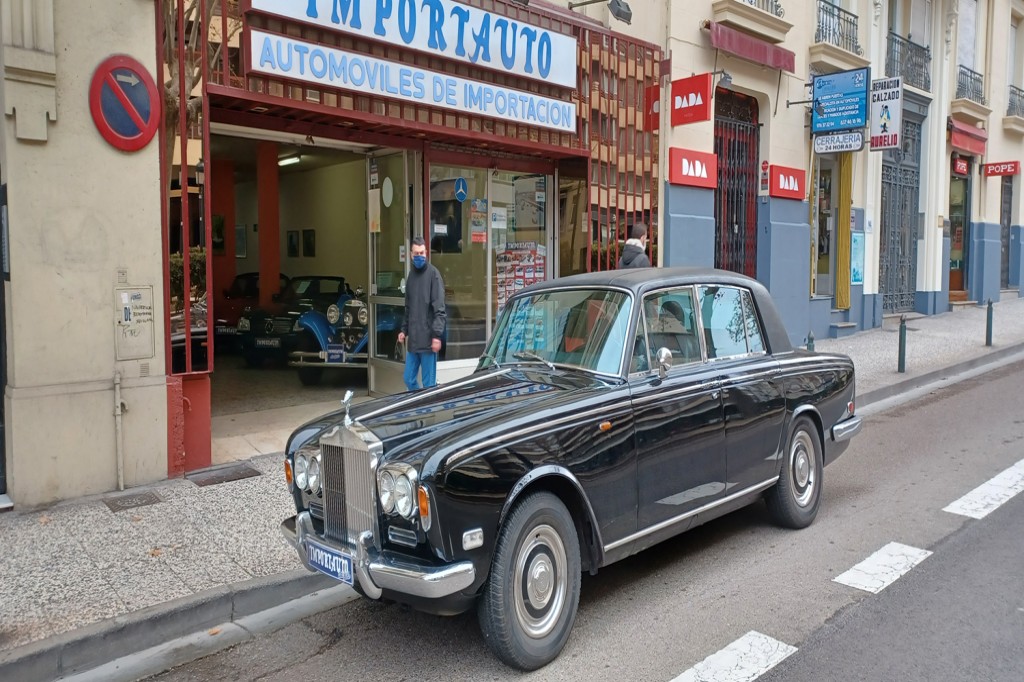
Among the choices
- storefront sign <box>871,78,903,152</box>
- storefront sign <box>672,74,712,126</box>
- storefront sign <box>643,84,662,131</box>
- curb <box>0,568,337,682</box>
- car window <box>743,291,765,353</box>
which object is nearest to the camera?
curb <box>0,568,337,682</box>

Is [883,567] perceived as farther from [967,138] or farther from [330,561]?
[967,138]

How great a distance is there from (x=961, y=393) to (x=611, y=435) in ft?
30.2

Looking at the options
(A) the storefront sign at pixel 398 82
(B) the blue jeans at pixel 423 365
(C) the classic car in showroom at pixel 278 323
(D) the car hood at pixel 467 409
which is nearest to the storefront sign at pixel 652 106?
(A) the storefront sign at pixel 398 82

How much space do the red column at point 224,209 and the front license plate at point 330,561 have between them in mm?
14536

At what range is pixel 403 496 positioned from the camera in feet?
12.1

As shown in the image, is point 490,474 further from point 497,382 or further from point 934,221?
point 934,221

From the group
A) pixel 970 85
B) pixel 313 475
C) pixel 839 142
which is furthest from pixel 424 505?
pixel 970 85

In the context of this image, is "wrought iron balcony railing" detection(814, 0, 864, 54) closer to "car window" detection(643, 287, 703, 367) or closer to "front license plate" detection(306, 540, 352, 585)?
"car window" detection(643, 287, 703, 367)

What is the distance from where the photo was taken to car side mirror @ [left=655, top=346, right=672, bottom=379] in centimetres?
463

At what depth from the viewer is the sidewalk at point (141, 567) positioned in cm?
430

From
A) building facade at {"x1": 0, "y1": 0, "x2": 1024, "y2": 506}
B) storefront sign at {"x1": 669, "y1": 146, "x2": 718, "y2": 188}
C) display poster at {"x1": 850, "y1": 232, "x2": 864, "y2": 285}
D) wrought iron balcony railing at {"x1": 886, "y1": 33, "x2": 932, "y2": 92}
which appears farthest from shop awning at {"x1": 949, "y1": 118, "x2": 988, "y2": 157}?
storefront sign at {"x1": 669, "y1": 146, "x2": 718, "y2": 188}

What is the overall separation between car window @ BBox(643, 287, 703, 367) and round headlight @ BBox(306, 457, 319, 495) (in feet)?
6.44

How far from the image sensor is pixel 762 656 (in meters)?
4.03

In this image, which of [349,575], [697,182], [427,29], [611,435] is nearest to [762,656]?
[611,435]
